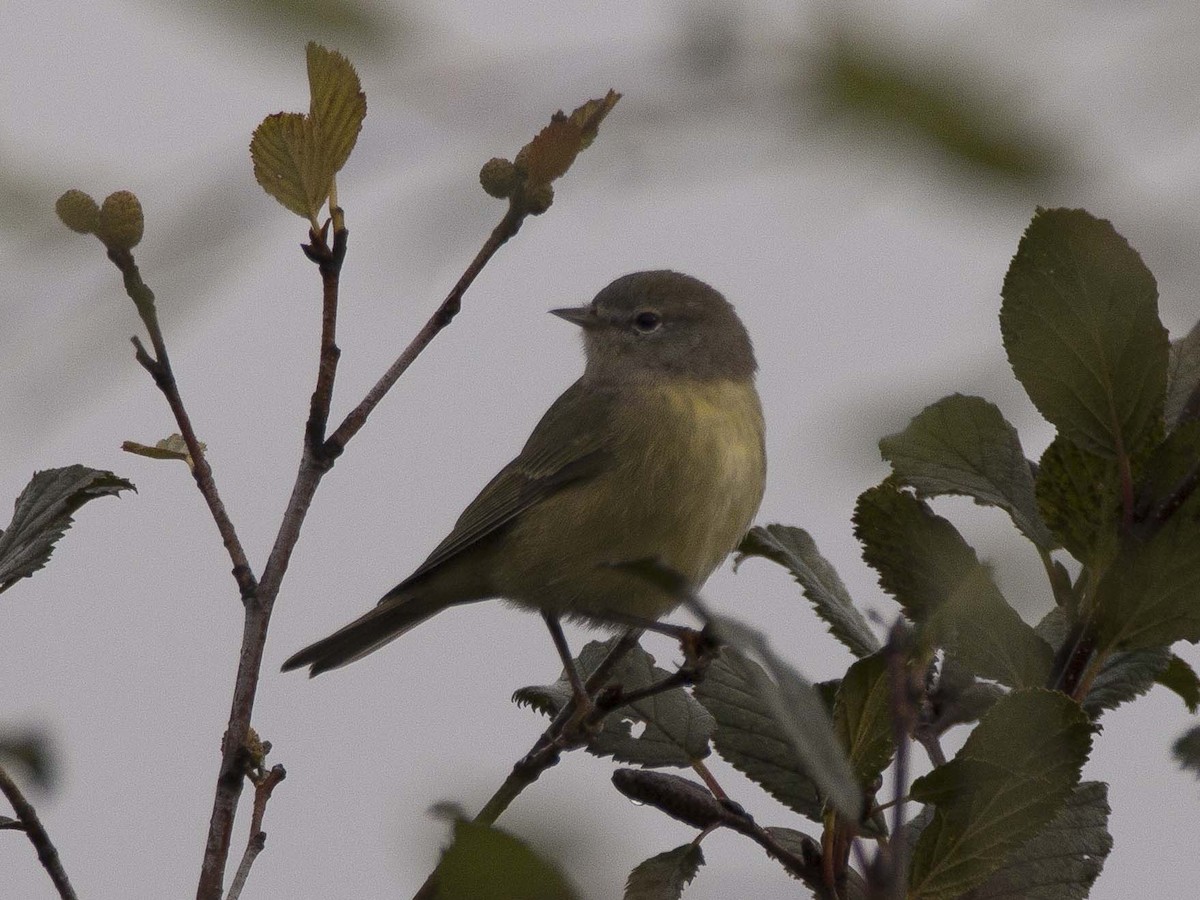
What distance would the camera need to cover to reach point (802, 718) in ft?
3.40

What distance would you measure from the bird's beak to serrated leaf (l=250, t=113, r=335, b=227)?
4.12 m

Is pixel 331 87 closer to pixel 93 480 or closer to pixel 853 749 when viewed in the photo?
pixel 93 480

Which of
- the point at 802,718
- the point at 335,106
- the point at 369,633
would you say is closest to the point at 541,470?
the point at 369,633

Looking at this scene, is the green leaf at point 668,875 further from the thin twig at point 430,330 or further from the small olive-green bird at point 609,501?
the small olive-green bird at point 609,501

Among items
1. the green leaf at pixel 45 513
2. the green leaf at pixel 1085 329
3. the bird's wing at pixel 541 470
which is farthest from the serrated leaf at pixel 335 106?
the bird's wing at pixel 541 470

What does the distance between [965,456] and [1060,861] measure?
21.4 inches

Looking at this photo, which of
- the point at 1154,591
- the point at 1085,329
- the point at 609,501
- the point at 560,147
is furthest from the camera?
the point at 609,501

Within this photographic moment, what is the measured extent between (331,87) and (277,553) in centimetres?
59

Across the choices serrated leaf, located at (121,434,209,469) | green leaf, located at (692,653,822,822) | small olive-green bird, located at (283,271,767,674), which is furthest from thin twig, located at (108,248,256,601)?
small olive-green bird, located at (283,271,767,674)

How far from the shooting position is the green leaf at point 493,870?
0.97 meters

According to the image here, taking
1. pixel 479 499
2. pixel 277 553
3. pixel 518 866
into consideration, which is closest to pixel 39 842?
pixel 277 553

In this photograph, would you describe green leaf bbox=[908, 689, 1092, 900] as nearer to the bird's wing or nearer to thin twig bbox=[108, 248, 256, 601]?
thin twig bbox=[108, 248, 256, 601]

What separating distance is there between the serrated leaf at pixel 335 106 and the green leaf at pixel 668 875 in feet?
3.36

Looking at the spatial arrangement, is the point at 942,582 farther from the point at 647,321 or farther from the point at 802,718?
the point at 647,321
